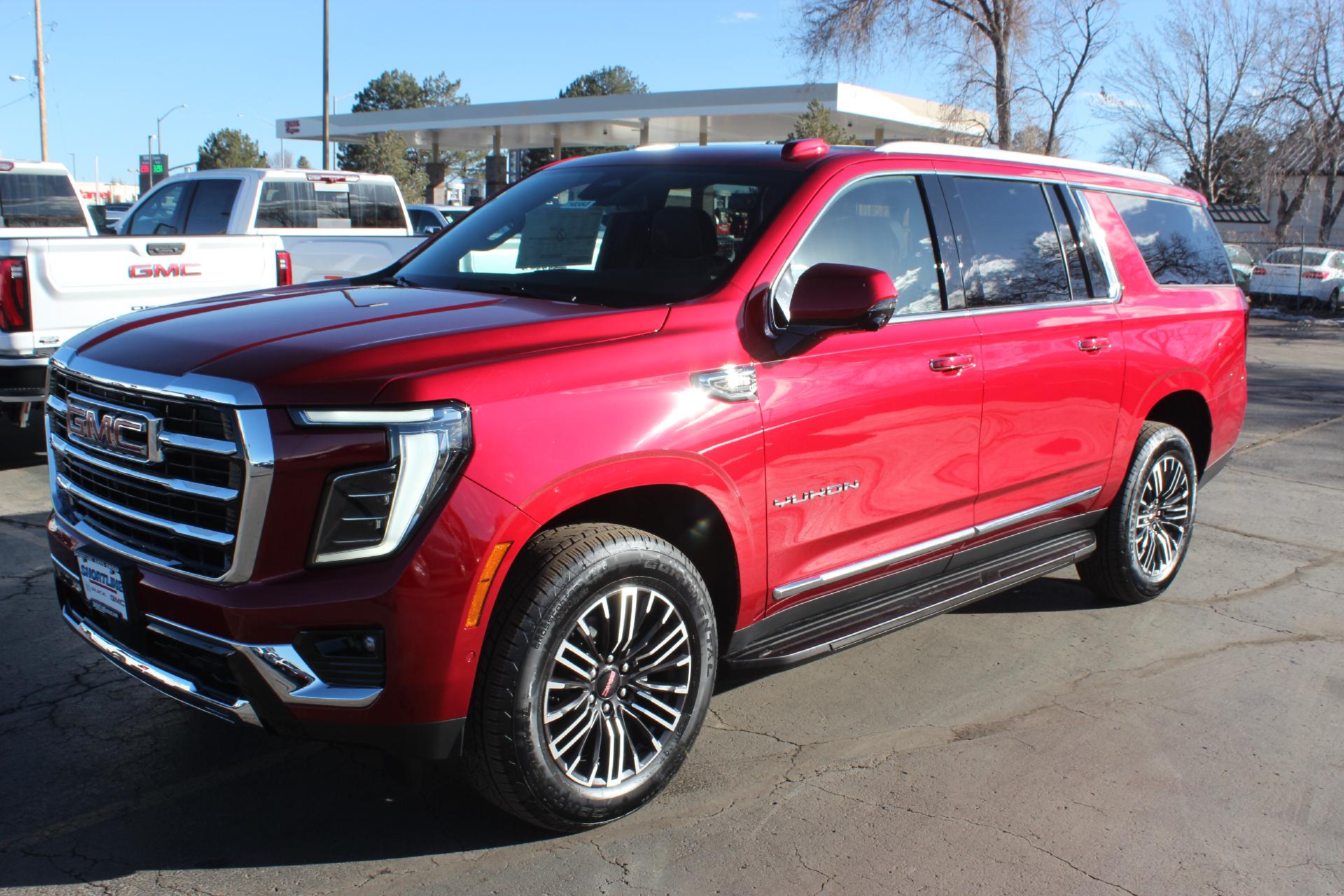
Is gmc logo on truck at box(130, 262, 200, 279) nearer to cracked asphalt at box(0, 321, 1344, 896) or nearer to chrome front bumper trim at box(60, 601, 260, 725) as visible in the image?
cracked asphalt at box(0, 321, 1344, 896)

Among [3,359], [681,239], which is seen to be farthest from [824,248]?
[3,359]

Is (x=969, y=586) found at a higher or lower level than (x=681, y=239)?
lower

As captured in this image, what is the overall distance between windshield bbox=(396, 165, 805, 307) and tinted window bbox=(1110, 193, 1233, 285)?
7.46ft

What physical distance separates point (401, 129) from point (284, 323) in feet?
148

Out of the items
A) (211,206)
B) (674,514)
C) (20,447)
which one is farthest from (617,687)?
(211,206)

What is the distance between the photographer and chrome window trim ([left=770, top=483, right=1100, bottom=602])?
3854 mm

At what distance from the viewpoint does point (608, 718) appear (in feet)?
11.1

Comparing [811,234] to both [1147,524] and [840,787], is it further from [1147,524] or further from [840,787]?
[1147,524]

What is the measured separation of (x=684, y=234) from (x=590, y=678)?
1564 mm

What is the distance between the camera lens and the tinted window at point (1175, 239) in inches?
215

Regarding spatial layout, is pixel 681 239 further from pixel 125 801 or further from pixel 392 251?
pixel 392 251

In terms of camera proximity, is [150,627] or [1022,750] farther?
[1022,750]

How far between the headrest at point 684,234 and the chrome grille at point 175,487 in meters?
1.63

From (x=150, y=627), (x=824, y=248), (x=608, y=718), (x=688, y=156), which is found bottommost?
(x=608, y=718)
